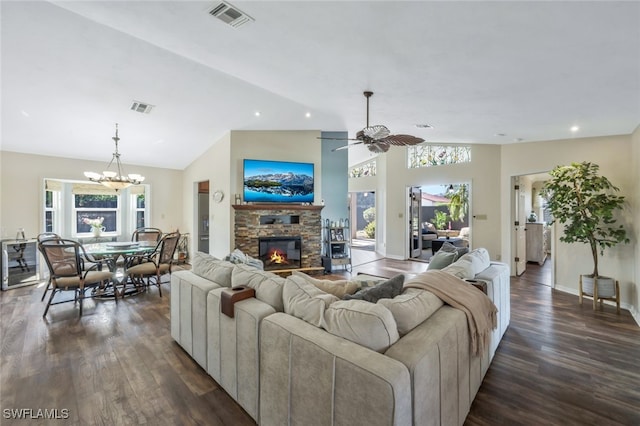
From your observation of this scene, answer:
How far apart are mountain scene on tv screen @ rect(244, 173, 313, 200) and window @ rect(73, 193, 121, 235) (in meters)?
3.74

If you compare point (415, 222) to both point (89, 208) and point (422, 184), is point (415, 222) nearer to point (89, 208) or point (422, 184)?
point (422, 184)

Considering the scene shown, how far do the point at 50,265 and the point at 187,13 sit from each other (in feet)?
11.4

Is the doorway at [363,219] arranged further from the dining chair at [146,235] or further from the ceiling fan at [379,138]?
the ceiling fan at [379,138]

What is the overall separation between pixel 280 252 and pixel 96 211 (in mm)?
4539

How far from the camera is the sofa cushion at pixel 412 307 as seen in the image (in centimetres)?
153

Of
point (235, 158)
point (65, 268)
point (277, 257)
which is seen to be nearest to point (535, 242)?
point (277, 257)

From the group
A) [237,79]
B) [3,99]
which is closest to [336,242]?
[237,79]

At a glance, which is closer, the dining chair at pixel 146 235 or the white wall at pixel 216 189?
the dining chair at pixel 146 235

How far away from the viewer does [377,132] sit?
334cm

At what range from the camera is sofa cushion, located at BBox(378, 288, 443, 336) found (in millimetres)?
1531

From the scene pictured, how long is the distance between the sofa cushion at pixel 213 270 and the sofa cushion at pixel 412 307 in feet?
4.68

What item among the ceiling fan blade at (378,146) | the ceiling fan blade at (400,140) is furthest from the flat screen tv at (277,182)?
the ceiling fan blade at (400,140)

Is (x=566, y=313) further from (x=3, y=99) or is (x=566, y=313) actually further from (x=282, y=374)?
(x=3, y=99)

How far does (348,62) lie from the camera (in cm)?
286
